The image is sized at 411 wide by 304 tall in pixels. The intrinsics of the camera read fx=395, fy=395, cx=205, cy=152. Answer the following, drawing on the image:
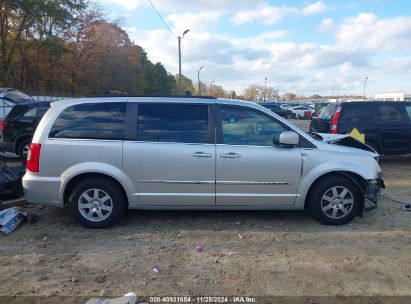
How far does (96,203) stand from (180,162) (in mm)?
1291

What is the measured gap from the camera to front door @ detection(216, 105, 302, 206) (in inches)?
211

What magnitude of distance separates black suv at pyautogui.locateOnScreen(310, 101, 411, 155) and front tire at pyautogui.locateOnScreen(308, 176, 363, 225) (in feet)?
15.2

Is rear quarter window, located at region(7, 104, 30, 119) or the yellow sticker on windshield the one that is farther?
rear quarter window, located at region(7, 104, 30, 119)

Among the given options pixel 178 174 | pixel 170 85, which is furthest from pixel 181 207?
pixel 170 85

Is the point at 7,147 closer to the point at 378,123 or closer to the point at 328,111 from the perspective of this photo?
the point at 328,111

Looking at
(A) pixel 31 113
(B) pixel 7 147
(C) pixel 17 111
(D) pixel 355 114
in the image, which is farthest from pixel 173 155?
(C) pixel 17 111

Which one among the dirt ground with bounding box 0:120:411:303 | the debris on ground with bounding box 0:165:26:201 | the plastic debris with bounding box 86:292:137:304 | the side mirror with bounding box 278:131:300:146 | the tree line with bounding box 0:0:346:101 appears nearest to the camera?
the plastic debris with bounding box 86:292:137:304

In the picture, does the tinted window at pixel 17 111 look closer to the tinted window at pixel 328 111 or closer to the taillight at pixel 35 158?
the taillight at pixel 35 158

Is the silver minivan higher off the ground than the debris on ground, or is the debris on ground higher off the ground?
the silver minivan

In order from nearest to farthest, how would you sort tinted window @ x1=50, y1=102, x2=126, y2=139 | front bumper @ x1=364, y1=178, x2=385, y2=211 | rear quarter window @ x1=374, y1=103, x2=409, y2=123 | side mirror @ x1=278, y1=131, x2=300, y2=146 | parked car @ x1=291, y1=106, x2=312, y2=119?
side mirror @ x1=278, y1=131, x2=300, y2=146 → tinted window @ x1=50, y1=102, x2=126, y2=139 → front bumper @ x1=364, y1=178, x2=385, y2=211 → rear quarter window @ x1=374, y1=103, x2=409, y2=123 → parked car @ x1=291, y1=106, x2=312, y2=119

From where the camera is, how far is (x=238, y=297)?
3.64 metres

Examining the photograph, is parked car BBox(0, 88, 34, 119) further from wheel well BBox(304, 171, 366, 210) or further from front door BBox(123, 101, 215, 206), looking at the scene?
wheel well BBox(304, 171, 366, 210)

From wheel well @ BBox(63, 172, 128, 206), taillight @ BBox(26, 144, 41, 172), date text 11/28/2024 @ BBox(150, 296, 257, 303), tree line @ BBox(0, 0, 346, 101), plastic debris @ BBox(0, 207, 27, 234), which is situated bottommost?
date text 11/28/2024 @ BBox(150, 296, 257, 303)

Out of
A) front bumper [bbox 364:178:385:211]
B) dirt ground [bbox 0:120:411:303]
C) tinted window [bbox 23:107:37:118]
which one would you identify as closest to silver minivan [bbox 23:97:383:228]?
front bumper [bbox 364:178:385:211]
